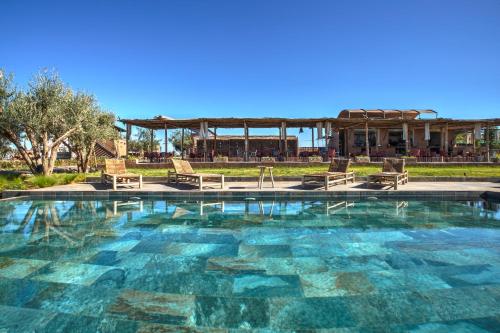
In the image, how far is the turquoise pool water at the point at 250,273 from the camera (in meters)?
2.29

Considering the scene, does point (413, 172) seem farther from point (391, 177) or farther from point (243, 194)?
point (243, 194)

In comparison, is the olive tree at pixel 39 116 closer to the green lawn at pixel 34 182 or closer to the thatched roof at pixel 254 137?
the green lawn at pixel 34 182

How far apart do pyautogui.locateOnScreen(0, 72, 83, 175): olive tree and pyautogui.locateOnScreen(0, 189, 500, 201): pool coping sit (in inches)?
145

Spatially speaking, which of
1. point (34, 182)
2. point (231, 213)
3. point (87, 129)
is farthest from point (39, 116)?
point (231, 213)

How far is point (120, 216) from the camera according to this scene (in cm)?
621

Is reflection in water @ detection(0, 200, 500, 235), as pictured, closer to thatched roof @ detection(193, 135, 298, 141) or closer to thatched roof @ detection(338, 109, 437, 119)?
thatched roof @ detection(338, 109, 437, 119)

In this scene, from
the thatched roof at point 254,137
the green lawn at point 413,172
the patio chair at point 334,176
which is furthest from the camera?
the thatched roof at point 254,137

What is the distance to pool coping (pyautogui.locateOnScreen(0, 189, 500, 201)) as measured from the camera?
8289 millimetres

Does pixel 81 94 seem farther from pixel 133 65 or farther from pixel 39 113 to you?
pixel 133 65

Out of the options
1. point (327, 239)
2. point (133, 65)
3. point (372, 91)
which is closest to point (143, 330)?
point (327, 239)

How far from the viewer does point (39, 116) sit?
36.9 feet

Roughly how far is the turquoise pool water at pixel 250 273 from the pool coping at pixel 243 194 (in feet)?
7.19

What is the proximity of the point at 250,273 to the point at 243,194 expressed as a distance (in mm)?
5311

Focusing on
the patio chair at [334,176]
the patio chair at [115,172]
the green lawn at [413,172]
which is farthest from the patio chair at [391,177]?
the patio chair at [115,172]
